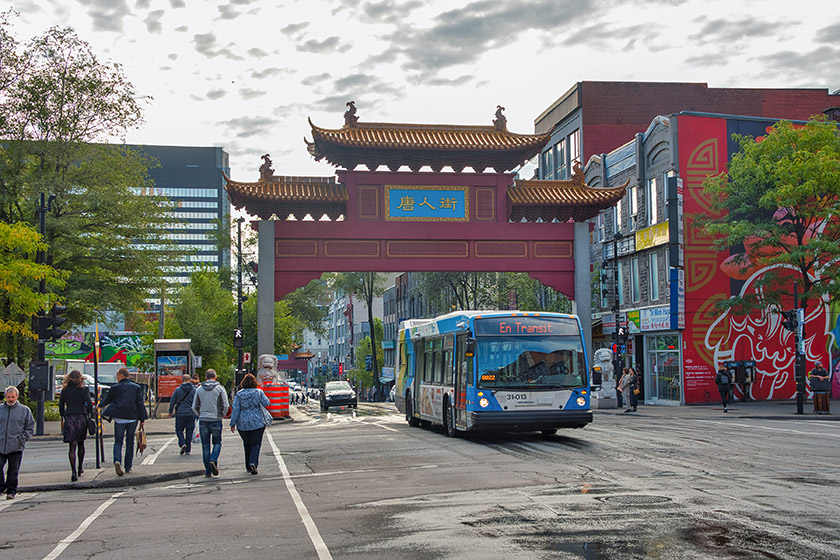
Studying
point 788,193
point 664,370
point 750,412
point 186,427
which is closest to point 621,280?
point 664,370

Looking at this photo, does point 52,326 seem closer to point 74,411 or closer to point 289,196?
point 74,411

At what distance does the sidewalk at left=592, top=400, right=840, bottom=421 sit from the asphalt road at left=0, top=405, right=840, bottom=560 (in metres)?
9.92

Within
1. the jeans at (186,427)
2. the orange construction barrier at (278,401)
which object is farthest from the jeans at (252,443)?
the orange construction barrier at (278,401)

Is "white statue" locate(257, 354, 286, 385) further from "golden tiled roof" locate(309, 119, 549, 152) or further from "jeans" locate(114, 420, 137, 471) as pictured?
"jeans" locate(114, 420, 137, 471)

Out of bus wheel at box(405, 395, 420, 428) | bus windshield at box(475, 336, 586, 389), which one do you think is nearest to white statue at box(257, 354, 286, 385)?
bus wheel at box(405, 395, 420, 428)

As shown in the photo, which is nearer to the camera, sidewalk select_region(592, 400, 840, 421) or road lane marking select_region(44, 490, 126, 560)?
road lane marking select_region(44, 490, 126, 560)

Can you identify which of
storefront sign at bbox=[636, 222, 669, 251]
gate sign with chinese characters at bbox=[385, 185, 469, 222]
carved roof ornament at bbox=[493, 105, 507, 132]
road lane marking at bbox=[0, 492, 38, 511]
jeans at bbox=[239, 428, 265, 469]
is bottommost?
road lane marking at bbox=[0, 492, 38, 511]

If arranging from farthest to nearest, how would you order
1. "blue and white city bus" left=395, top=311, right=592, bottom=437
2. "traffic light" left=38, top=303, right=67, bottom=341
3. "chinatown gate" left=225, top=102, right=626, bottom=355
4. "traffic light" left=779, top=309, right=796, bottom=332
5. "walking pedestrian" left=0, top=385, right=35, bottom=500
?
"chinatown gate" left=225, top=102, right=626, bottom=355, "traffic light" left=779, top=309, right=796, bottom=332, "traffic light" left=38, top=303, right=67, bottom=341, "blue and white city bus" left=395, top=311, right=592, bottom=437, "walking pedestrian" left=0, top=385, right=35, bottom=500

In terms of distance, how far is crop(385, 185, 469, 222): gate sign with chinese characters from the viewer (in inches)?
1521

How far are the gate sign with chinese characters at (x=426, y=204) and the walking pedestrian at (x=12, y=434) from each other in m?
25.6

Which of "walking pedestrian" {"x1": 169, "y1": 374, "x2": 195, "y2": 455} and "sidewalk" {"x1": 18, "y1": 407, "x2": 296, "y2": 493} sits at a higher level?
"walking pedestrian" {"x1": 169, "y1": 374, "x2": 195, "y2": 455}

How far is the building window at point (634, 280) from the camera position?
44569 mm

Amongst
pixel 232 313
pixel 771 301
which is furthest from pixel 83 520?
pixel 232 313

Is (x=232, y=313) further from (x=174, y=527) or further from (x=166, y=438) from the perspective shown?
(x=174, y=527)
